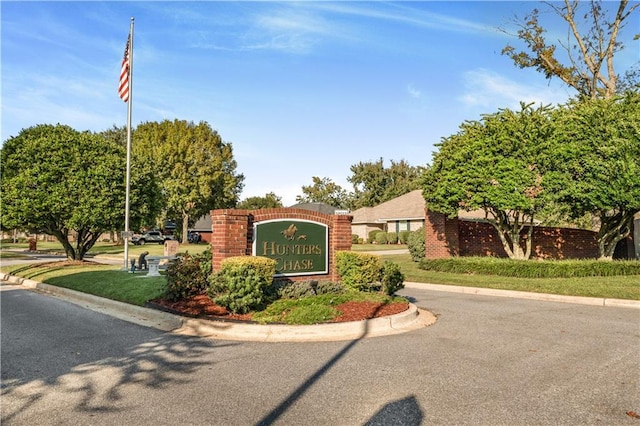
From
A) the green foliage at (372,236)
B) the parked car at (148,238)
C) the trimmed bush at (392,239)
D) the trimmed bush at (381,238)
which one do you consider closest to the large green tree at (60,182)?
the trimmed bush at (381,238)

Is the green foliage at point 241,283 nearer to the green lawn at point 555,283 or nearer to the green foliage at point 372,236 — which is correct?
the green lawn at point 555,283

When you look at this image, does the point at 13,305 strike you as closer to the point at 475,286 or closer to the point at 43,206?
the point at 43,206

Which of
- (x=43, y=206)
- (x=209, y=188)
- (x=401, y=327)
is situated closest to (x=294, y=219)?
(x=401, y=327)

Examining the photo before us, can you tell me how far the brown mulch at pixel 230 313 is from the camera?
27.1 ft

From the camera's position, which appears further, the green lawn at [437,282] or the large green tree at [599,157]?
the large green tree at [599,157]

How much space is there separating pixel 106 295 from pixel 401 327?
8.04m

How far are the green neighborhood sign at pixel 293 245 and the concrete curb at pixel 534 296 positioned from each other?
5.23 metres

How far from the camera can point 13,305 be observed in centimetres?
1132

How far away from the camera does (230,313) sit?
8578 mm

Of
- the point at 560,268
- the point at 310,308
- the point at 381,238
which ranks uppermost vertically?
the point at 381,238

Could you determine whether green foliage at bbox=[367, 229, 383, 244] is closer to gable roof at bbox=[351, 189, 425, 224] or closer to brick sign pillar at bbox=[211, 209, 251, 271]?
gable roof at bbox=[351, 189, 425, 224]

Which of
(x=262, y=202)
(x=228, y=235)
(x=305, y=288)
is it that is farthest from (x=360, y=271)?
(x=262, y=202)

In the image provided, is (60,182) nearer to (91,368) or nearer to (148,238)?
(91,368)

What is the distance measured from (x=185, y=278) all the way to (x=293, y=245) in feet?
8.58
